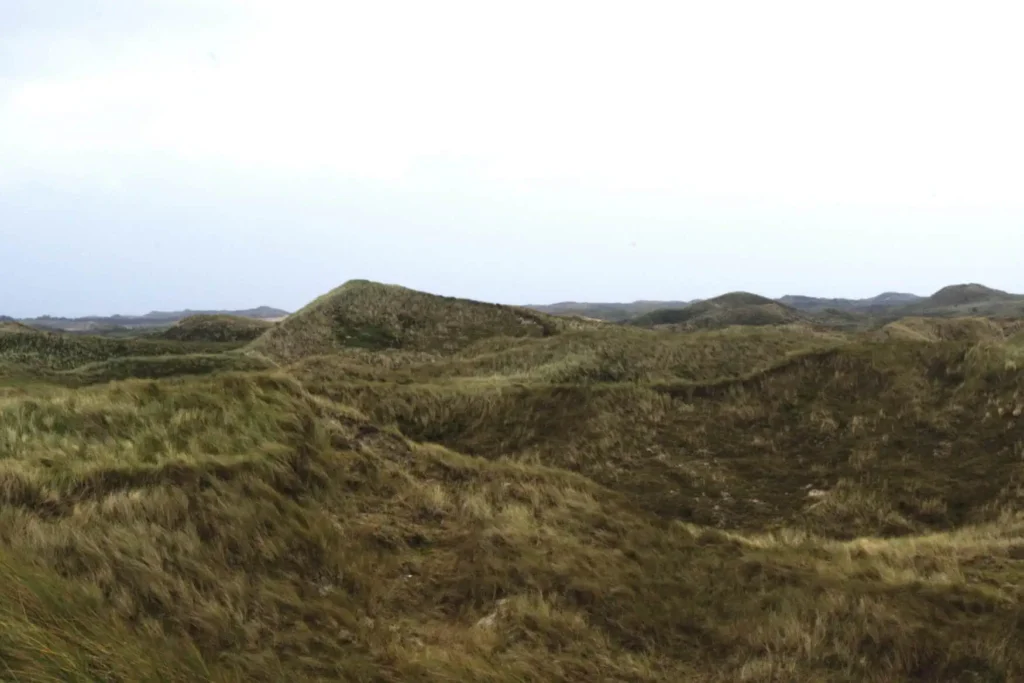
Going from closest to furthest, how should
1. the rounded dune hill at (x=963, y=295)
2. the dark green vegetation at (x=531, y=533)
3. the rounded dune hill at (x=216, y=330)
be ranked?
the dark green vegetation at (x=531, y=533)
the rounded dune hill at (x=216, y=330)
the rounded dune hill at (x=963, y=295)

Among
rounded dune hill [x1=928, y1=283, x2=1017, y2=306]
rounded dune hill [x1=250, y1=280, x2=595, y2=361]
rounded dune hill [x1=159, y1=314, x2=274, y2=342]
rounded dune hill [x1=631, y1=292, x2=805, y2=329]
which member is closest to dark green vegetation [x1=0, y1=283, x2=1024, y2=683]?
rounded dune hill [x1=250, y1=280, x2=595, y2=361]

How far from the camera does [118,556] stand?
18.9 feet

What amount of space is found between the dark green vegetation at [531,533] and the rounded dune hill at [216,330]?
44791 mm

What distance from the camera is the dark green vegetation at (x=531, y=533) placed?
5.37m

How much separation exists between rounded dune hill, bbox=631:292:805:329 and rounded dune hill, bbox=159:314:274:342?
51.8m

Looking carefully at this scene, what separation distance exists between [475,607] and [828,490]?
988cm

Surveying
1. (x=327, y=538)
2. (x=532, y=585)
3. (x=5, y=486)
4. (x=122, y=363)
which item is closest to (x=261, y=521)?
(x=327, y=538)

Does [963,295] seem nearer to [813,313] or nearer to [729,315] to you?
[813,313]

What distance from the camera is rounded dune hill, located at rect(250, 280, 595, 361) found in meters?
40.4

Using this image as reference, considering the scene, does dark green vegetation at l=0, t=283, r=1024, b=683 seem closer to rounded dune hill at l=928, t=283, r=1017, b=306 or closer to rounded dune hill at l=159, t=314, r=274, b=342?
rounded dune hill at l=159, t=314, r=274, b=342

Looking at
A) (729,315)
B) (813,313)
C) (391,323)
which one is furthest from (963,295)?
(391,323)

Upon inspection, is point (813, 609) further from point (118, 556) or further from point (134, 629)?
point (118, 556)

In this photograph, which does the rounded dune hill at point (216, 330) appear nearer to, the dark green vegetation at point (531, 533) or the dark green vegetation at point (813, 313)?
the dark green vegetation at point (531, 533)

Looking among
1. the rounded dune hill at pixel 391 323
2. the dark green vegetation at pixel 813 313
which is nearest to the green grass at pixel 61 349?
the rounded dune hill at pixel 391 323
